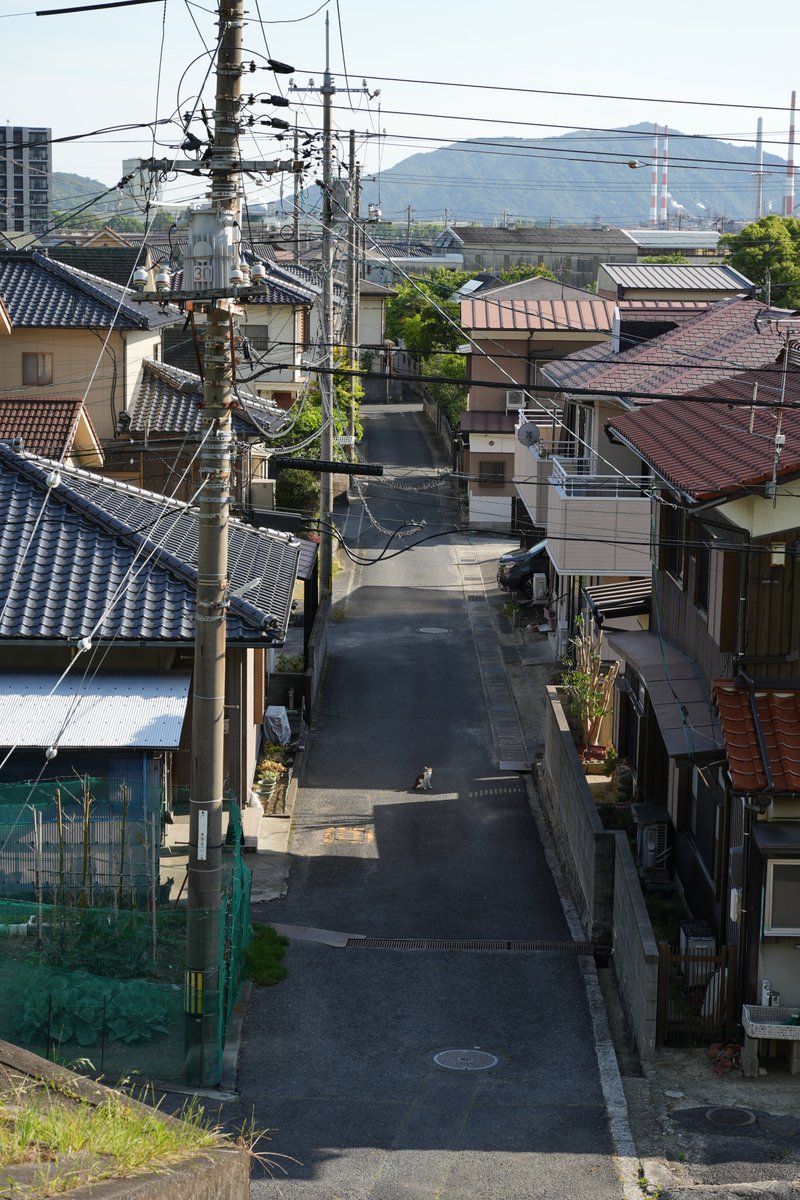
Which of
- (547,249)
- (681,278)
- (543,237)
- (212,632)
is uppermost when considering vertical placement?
(543,237)

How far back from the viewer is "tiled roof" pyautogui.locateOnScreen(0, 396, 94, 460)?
91.0 ft

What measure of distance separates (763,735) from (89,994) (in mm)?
7282

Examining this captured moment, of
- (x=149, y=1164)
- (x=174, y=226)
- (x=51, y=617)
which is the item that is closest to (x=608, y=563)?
(x=51, y=617)

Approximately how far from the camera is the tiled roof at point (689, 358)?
24.0 m

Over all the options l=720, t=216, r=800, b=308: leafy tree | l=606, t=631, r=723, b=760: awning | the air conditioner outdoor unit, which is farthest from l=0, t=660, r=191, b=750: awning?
Answer: l=720, t=216, r=800, b=308: leafy tree

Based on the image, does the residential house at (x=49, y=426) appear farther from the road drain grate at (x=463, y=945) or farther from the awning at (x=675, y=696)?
the road drain grate at (x=463, y=945)

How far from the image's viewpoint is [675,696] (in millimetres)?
16750

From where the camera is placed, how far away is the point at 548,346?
153ft

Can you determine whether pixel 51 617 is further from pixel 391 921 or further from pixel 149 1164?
pixel 149 1164

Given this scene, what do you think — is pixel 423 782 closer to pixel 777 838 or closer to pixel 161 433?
pixel 777 838

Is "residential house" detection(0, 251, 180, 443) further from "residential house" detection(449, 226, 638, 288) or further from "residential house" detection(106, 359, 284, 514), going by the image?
"residential house" detection(449, 226, 638, 288)

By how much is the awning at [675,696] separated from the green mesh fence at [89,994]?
18.3 ft

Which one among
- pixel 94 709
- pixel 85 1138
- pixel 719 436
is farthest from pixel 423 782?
pixel 85 1138

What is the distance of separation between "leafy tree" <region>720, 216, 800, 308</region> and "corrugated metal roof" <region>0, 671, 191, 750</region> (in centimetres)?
5055
